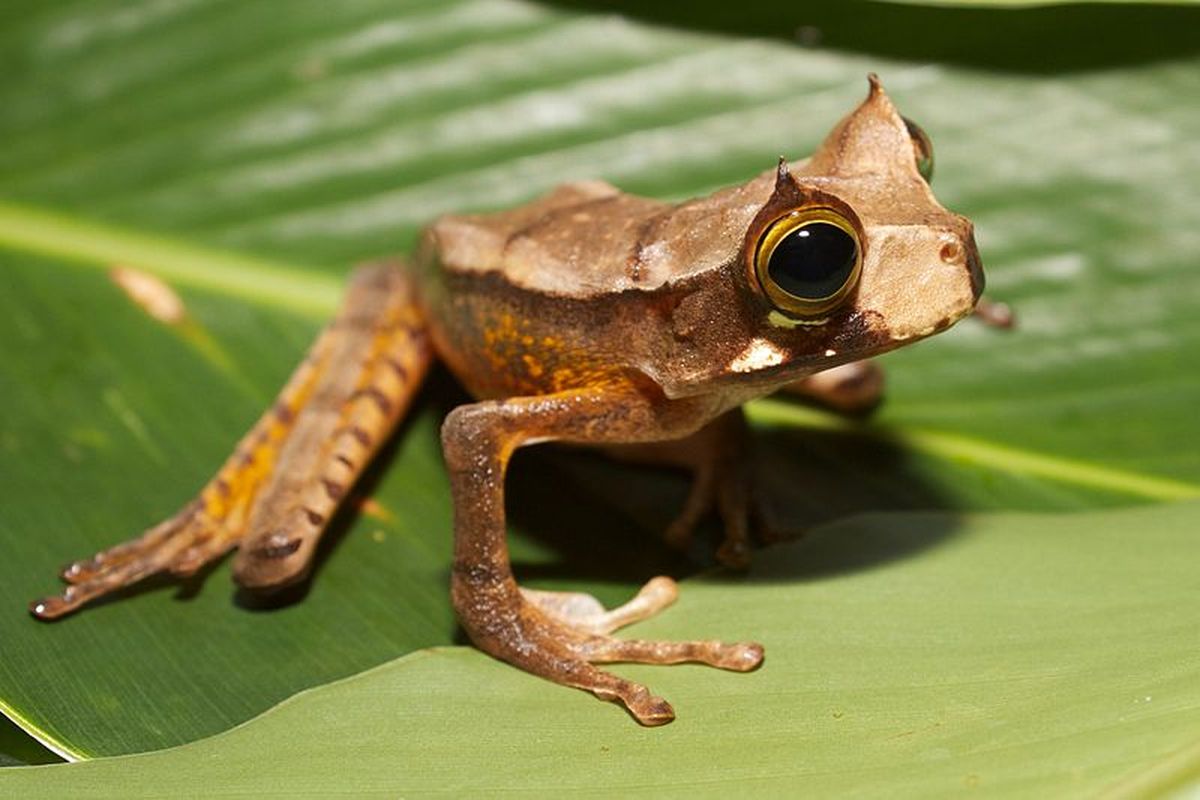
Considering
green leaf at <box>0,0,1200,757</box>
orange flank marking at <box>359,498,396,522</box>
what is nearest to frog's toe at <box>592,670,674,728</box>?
green leaf at <box>0,0,1200,757</box>

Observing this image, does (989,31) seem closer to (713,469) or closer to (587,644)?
(713,469)

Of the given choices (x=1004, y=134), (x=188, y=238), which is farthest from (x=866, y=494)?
(x=188, y=238)

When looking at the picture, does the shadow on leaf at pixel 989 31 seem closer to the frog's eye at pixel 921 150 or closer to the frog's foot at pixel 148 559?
the frog's eye at pixel 921 150

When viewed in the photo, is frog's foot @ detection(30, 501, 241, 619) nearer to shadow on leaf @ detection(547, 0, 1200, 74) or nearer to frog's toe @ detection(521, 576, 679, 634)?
frog's toe @ detection(521, 576, 679, 634)

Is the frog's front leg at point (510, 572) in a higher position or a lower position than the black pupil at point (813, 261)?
lower

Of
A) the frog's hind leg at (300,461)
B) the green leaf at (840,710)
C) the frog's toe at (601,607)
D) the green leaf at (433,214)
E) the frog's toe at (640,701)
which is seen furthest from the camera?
the green leaf at (433,214)

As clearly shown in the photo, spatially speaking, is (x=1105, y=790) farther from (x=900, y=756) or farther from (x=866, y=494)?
(x=866, y=494)

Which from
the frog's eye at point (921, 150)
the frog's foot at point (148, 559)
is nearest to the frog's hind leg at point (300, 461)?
the frog's foot at point (148, 559)
